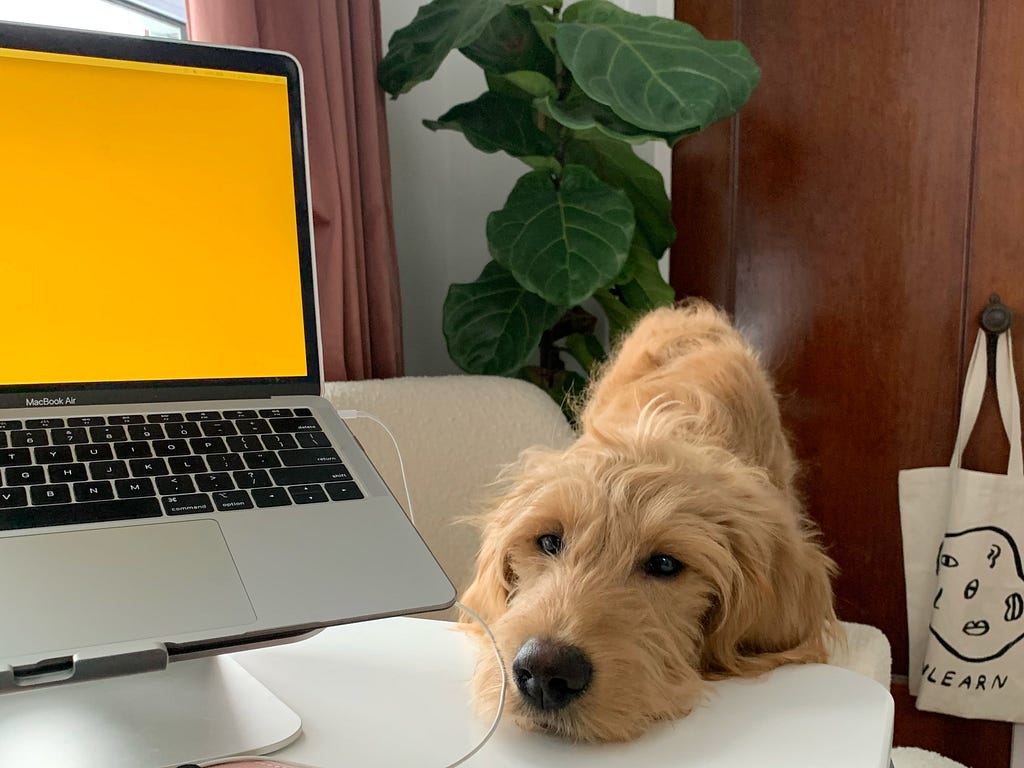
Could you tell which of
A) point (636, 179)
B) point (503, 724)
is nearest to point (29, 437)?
point (503, 724)

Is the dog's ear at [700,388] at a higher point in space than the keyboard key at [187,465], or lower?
lower

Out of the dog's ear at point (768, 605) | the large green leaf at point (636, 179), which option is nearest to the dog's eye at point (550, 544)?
the dog's ear at point (768, 605)

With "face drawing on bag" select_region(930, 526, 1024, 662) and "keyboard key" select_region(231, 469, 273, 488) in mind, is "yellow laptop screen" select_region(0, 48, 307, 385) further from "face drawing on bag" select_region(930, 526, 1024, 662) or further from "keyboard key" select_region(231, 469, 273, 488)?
"face drawing on bag" select_region(930, 526, 1024, 662)

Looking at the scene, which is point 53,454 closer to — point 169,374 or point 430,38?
point 169,374

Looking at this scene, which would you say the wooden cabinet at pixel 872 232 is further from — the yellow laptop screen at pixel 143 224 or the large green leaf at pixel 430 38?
the yellow laptop screen at pixel 143 224

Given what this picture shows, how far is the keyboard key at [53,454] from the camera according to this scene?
64cm

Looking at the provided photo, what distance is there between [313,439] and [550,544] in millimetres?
263

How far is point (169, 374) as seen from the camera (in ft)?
2.39

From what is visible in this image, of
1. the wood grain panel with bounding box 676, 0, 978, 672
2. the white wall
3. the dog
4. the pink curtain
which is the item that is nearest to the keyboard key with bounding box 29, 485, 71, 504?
the dog

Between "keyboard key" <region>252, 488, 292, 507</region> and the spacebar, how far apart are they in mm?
67

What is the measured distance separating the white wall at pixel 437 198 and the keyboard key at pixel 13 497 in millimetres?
1572

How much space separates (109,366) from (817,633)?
69cm

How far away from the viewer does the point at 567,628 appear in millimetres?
691

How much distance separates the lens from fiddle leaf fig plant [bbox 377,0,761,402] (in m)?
1.49
